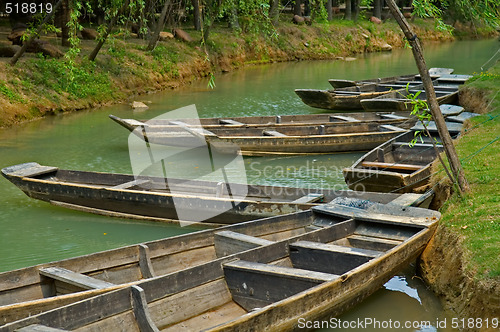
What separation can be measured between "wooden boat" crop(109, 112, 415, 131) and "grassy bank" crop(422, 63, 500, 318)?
5085mm

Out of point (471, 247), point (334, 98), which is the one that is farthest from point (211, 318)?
point (334, 98)

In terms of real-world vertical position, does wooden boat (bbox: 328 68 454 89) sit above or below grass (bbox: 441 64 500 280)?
above

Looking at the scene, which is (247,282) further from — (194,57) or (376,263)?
(194,57)

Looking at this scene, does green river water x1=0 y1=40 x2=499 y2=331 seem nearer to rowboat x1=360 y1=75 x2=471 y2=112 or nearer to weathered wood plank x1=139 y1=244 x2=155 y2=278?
weathered wood plank x1=139 y1=244 x2=155 y2=278

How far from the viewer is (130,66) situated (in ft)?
A: 71.2

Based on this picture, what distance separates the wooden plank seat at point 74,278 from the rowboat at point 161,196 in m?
3.05

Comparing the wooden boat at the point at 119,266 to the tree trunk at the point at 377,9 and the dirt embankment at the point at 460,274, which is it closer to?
the dirt embankment at the point at 460,274

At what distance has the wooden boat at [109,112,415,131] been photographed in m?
13.9

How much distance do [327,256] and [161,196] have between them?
10.7 ft

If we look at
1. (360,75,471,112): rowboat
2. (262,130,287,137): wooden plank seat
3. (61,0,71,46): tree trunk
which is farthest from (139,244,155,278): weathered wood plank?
(61,0,71,46): tree trunk

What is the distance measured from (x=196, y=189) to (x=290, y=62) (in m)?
22.8

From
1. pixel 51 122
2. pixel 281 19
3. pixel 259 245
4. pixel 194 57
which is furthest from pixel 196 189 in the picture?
pixel 281 19

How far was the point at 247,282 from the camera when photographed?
255 inches

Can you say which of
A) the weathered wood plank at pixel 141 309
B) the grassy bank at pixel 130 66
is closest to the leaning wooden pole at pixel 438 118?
the grassy bank at pixel 130 66
